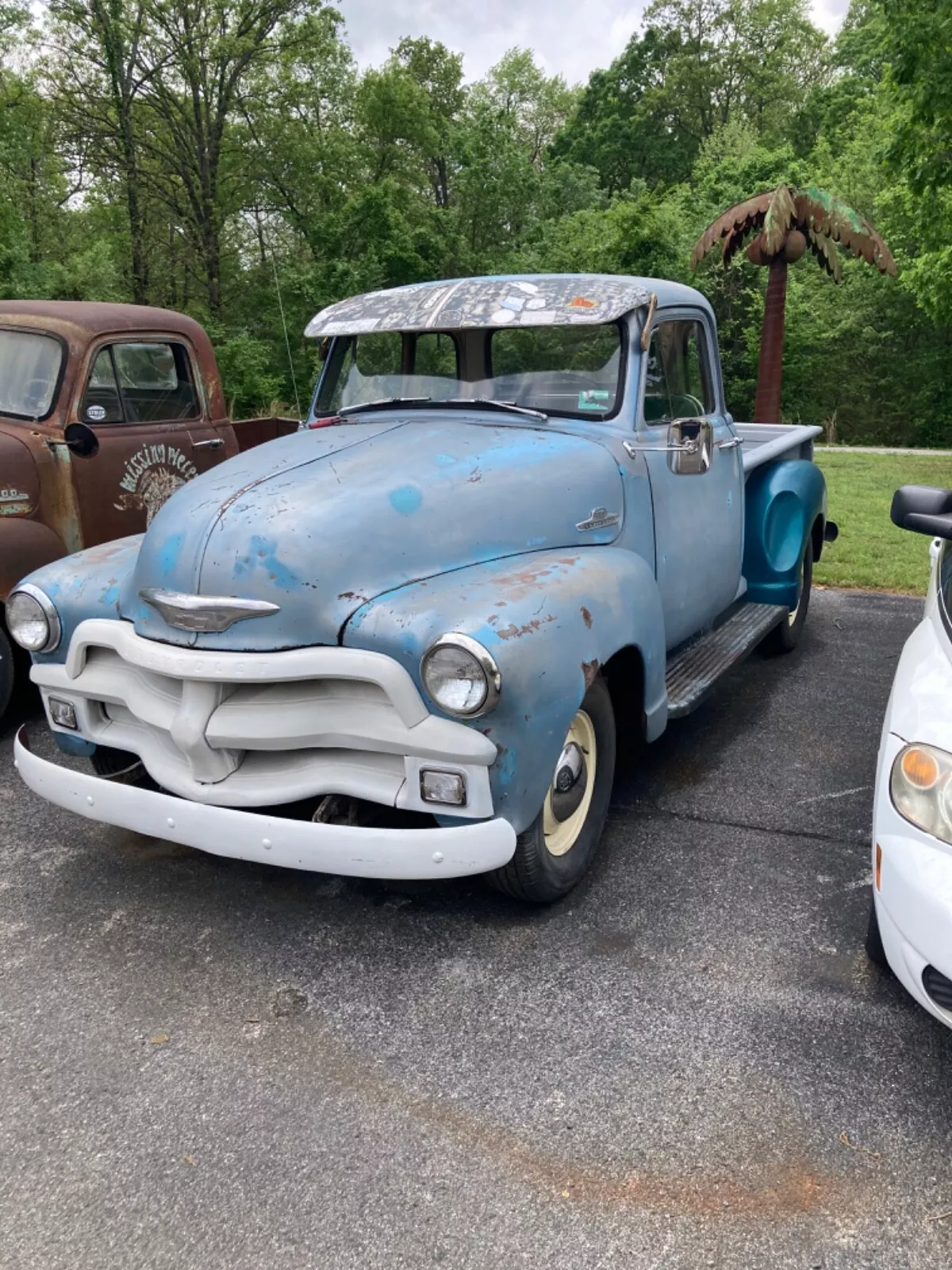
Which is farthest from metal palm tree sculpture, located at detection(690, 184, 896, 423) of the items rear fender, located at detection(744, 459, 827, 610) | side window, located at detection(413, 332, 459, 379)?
side window, located at detection(413, 332, 459, 379)

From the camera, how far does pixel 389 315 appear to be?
407 centimetres

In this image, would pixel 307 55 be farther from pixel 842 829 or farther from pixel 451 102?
pixel 842 829

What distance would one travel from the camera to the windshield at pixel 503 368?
379 centimetres

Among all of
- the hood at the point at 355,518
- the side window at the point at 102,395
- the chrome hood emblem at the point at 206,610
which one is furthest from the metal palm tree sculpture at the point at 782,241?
the chrome hood emblem at the point at 206,610

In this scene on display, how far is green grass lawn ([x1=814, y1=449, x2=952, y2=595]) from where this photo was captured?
7719 mm

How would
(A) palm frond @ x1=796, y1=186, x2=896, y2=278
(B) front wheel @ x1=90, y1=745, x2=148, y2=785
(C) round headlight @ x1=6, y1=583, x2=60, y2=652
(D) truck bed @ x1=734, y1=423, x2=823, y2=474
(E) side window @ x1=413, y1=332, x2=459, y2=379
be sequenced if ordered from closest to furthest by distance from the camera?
(C) round headlight @ x1=6, y1=583, x2=60, y2=652, (B) front wheel @ x1=90, y1=745, x2=148, y2=785, (E) side window @ x1=413, y1=332, x2=459, y2=379, (D) truck bed @ x1=734, y1=423, x2=823, y2=474, (A) palm frond @ x1=796, y1=186, x2=896, y2=278

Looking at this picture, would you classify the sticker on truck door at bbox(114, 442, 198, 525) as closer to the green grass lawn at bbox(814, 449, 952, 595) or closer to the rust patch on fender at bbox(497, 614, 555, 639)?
the rust patch on fender at bbox(497, 614, 555, 639)

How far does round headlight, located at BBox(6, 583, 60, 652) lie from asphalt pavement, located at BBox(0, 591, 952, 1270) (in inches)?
33.0

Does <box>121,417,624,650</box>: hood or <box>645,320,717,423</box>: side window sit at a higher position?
<box>645,320,717,423</box>: side window

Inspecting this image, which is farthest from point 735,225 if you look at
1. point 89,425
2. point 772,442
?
point 89,425

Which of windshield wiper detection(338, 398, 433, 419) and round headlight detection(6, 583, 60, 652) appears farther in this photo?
windshield wiper detection(338, 398, 433, 419)

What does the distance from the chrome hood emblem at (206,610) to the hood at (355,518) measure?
2cm

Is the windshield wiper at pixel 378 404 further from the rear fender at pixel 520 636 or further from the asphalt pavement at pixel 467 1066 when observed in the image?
the asphalt pavement at pixel 467 1066

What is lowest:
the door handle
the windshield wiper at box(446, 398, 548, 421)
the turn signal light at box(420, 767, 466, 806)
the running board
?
the running board
